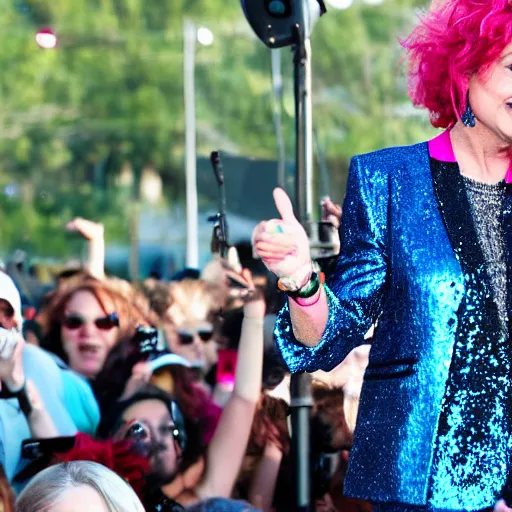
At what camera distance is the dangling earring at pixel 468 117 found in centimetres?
155

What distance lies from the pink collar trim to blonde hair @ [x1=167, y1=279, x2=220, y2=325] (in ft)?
6.71

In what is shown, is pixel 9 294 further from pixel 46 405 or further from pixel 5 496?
pixel 5 496

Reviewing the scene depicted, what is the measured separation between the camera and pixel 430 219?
4.99 ft

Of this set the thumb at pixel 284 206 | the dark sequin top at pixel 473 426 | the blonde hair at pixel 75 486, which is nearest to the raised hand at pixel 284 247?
the thumb at pixel 284 206

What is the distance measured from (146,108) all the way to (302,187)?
4674 millimetres

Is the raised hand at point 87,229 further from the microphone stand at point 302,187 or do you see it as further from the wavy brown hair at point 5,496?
the wavy brown hair at point 5,496

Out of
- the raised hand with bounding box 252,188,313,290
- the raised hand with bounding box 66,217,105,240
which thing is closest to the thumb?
the raised hand with bounding box 252,188,313,290

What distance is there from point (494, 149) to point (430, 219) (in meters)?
0.15

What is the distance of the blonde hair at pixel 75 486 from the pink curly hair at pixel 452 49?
1.01 meters

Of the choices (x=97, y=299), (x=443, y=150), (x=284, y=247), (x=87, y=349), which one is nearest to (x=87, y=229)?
(x=97, y=299)

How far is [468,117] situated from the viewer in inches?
61.2

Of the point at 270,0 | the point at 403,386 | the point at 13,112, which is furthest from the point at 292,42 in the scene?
the point at 13,112

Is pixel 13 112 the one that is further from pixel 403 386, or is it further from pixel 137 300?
pixel 403 386

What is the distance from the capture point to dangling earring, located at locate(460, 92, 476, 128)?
5.08 feet
